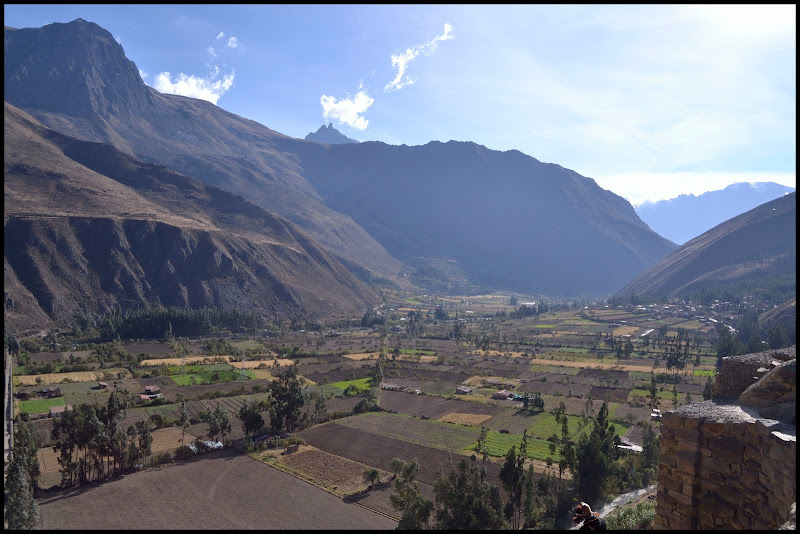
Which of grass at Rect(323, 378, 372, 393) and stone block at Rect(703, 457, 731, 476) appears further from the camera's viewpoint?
grass at Rect(323, 378, 372, 393)

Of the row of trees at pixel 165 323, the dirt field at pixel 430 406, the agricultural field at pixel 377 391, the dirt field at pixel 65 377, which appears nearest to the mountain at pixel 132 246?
the row of trees at pixel 165 323

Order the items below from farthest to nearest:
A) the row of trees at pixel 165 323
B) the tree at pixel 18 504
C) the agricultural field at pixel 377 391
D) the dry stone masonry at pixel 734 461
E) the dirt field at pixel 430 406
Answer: the row of trees at pixel 165 323
the dirt field at pixel 430 406
the agricultural field at pixel 377 391
the tree at pixel 18 504
the dry stone masonry at pixel 734 461

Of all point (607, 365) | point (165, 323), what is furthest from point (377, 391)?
point (165, 323)

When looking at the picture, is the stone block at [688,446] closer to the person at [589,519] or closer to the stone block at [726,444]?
the stone block at [726,444]

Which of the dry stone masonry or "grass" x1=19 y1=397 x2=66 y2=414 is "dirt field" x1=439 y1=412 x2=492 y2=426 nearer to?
"grass" x1=19 y1=397 x2=66 y2=414

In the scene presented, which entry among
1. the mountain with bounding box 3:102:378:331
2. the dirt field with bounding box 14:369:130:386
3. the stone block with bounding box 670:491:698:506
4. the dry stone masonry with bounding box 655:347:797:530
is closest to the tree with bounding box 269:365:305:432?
the dirt field with bounding box 14:369:130:386
